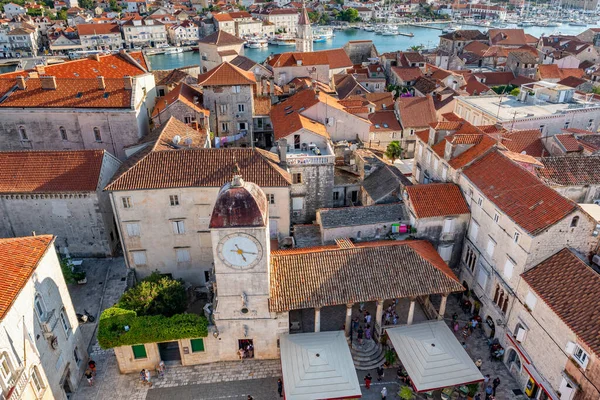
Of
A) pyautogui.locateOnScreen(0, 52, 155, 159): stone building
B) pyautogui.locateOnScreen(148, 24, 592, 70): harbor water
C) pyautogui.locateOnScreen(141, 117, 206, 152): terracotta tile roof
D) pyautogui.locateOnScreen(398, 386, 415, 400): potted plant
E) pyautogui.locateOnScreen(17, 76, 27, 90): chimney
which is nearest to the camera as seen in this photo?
pyautogui.locateOnScreen(398, 386, 415, 400): potted plant

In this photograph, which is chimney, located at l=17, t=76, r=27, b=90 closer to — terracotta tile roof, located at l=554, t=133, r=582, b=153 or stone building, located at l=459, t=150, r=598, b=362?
stone building, located at l=459, t=150, r=598, b=362

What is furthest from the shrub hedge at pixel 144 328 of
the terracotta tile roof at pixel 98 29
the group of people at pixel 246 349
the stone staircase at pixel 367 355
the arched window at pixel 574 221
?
the terracotta tile roof at pixel 98 29

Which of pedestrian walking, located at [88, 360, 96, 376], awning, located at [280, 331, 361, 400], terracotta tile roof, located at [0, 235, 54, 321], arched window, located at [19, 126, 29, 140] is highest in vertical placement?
terracotta tile roof, located at [0, 235, 54, 321]

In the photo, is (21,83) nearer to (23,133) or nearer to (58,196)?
(23,133)

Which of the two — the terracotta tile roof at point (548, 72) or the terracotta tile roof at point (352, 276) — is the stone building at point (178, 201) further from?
the terracotta tile roof at point (548, 72)

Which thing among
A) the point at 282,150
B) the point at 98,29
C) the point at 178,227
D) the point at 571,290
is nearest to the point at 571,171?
the point at 571,290

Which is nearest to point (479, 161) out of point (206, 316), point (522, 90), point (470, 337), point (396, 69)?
point (470, 337)

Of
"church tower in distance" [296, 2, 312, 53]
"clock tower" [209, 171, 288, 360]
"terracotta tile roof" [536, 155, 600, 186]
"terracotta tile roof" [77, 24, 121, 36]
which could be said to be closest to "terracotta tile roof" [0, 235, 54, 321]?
"clock tower" [209, 171, 288, 360]

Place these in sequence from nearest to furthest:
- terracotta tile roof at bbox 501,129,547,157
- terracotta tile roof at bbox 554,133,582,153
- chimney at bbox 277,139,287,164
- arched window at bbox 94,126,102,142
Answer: chimney at bbox 277,139,287,164 → terracotta tile roof at bbox 554,133,582,153 → terracotta tile roof at bbox 501,129,547,157 → arched window at bbox 94,126,102,142
